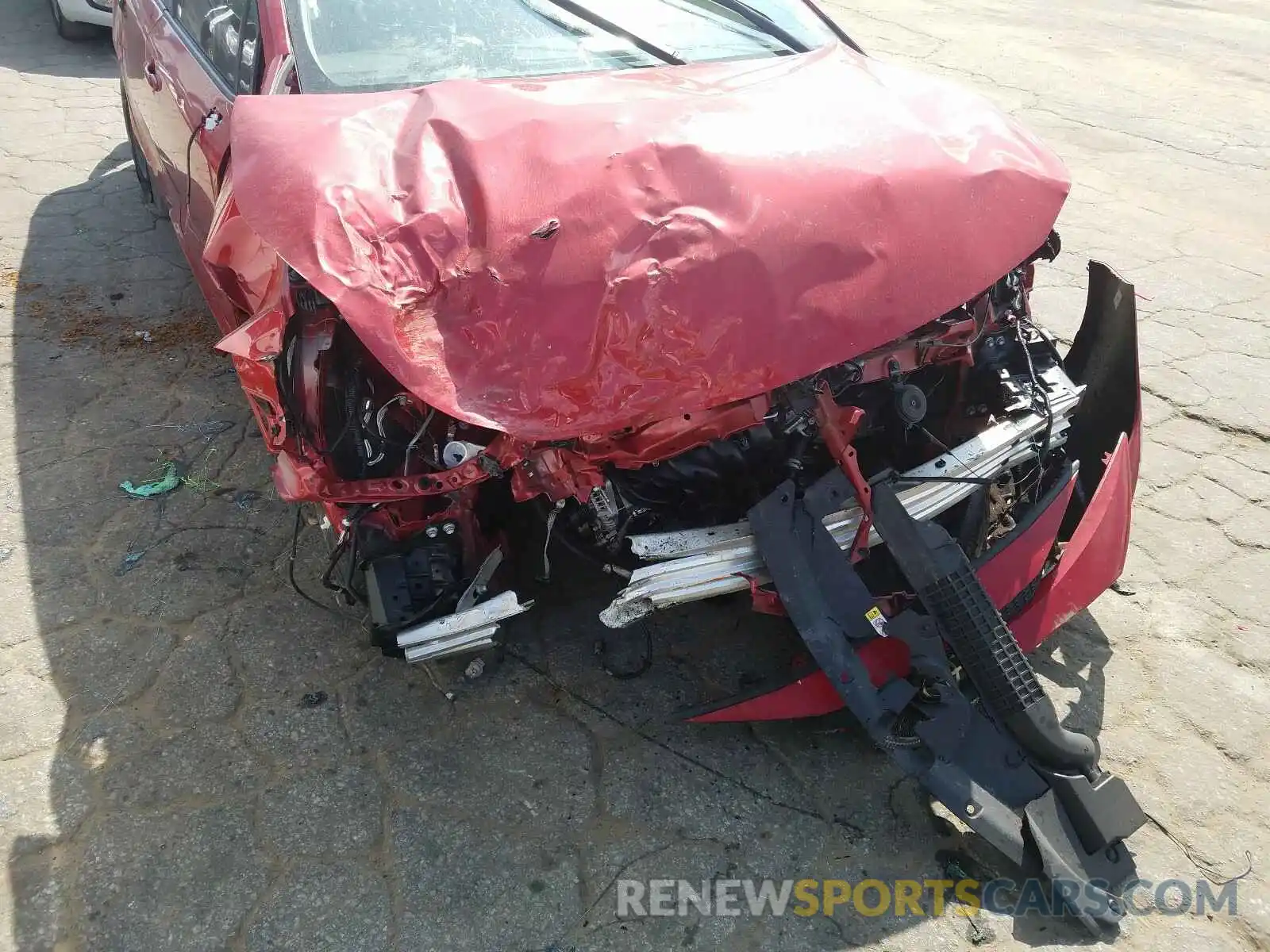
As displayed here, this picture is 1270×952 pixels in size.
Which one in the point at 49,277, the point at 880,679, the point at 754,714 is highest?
the point at 880,679

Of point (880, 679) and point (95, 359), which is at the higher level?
point (880, 679)

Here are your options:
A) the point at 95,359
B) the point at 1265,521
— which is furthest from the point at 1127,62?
the point at 95,359

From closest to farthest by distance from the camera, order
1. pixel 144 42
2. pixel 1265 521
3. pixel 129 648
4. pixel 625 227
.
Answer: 1. pixel 625 227
2. pixel 129 648
3. pixel 1265 521
4. pixel 144 42

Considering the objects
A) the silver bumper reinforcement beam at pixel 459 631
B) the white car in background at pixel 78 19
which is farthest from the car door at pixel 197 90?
the white car in background at pixel 78 19

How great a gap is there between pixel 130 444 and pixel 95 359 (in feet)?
2.36

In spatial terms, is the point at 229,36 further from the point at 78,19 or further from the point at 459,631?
the point at 78,19

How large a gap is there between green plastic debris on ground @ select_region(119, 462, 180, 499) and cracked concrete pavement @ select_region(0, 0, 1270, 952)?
4 centimetres

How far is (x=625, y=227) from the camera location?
210 centimetres

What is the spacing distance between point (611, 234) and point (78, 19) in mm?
7441

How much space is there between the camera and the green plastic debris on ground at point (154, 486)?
321 cm

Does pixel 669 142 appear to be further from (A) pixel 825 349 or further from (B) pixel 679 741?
(B) pixel 679 741

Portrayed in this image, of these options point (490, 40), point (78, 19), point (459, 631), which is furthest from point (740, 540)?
point (78, 19)

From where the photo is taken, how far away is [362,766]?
237 cm

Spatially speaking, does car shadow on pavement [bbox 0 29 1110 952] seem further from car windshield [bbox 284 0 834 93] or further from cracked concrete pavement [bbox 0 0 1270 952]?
car windshield [bbox 284 0 834 93]
